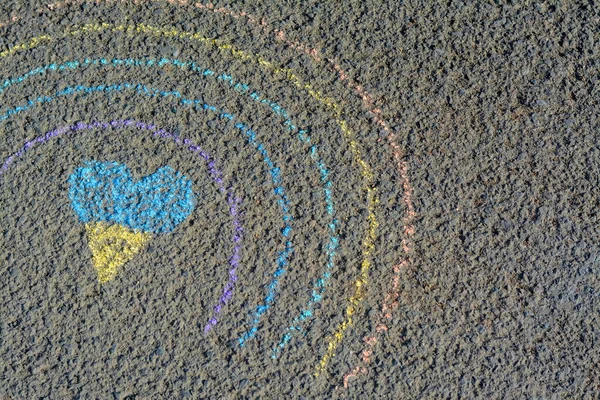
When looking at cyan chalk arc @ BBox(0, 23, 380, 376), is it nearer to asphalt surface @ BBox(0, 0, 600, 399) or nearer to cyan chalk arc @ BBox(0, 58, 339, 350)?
asphalt surface @ BBox(0, 0, 600, 399)

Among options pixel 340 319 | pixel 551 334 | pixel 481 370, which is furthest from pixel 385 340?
pixel 551 334

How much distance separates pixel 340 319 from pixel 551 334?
88 centimetres

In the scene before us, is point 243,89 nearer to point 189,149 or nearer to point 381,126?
point 189,149

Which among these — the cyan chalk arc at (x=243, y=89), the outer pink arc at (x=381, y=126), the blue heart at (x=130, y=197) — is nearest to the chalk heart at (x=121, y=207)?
the blue heart at (x=130, y=197)

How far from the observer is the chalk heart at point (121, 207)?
2840 mm

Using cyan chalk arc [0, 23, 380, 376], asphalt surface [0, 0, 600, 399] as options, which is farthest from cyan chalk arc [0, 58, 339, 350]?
cyan chalk arc [0, 23, 380, 376]

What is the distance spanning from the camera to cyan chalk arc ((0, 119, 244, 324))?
9.36ft

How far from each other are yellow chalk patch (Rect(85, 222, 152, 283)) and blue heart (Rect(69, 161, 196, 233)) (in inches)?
1.2

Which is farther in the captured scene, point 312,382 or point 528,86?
point 528,86

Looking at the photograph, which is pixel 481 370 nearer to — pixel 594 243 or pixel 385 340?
pixel 385 340

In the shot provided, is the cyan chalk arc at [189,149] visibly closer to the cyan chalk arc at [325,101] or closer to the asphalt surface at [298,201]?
the asphalt surface at [298,201]

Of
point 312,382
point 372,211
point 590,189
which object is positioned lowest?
point 312,382

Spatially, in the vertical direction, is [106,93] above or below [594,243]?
below

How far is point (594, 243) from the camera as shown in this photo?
9.64 ft
